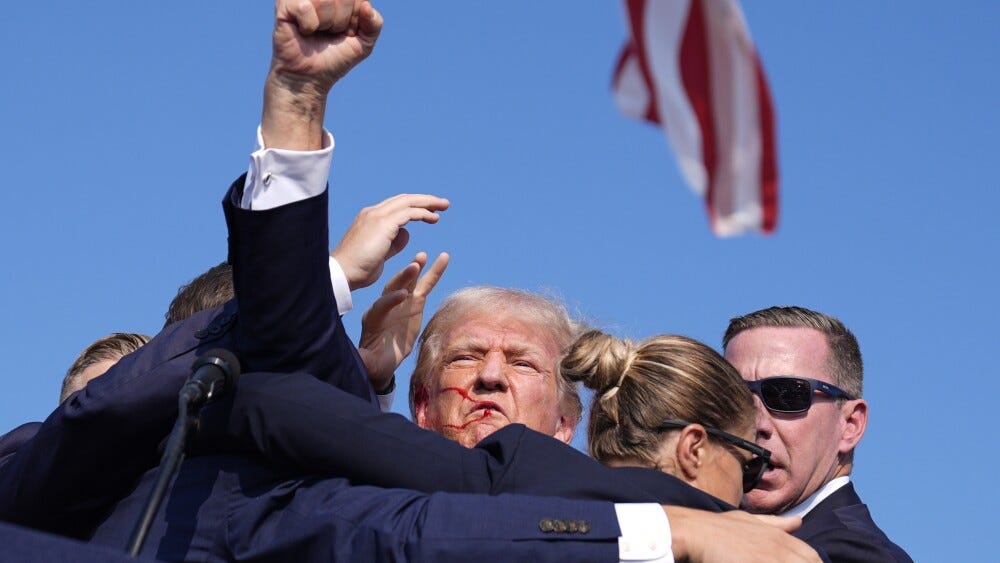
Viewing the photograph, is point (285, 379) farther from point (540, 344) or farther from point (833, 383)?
point (833, 383)

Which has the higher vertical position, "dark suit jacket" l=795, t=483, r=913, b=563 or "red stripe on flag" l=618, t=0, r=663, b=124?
"red stripe on flag" l=618, t=0, r=663, b=124

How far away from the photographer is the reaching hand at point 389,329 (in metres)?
5.07

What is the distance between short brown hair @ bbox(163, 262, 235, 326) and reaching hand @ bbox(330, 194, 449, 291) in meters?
0.34

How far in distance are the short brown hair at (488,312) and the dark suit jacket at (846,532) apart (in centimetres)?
102

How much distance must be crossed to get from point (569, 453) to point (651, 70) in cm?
140

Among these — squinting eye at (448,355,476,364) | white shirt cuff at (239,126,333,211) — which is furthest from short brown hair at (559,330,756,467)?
squinting eye at (448,355,476,364)

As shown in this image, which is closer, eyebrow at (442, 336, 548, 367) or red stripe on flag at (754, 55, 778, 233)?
red stripe on flag at (754, 55, 778, 233)

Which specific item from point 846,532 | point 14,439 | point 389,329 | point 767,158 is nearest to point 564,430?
point 389,329

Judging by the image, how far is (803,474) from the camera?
5770 mm

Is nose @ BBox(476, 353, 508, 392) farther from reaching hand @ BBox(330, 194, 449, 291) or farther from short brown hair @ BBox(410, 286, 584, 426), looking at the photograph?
reaching hand @ BBox(330, 194, 449, 291)

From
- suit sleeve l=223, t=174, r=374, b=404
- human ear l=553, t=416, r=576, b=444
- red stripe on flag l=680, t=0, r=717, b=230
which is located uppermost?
red stripe on flag l=680, t=0, r=717, b=230

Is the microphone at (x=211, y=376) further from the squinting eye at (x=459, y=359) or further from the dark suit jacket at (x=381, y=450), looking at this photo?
the squinting eye at (x=459, y=359)

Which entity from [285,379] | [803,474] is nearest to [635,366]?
[285,379]

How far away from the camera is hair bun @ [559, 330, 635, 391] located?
4250 mm
